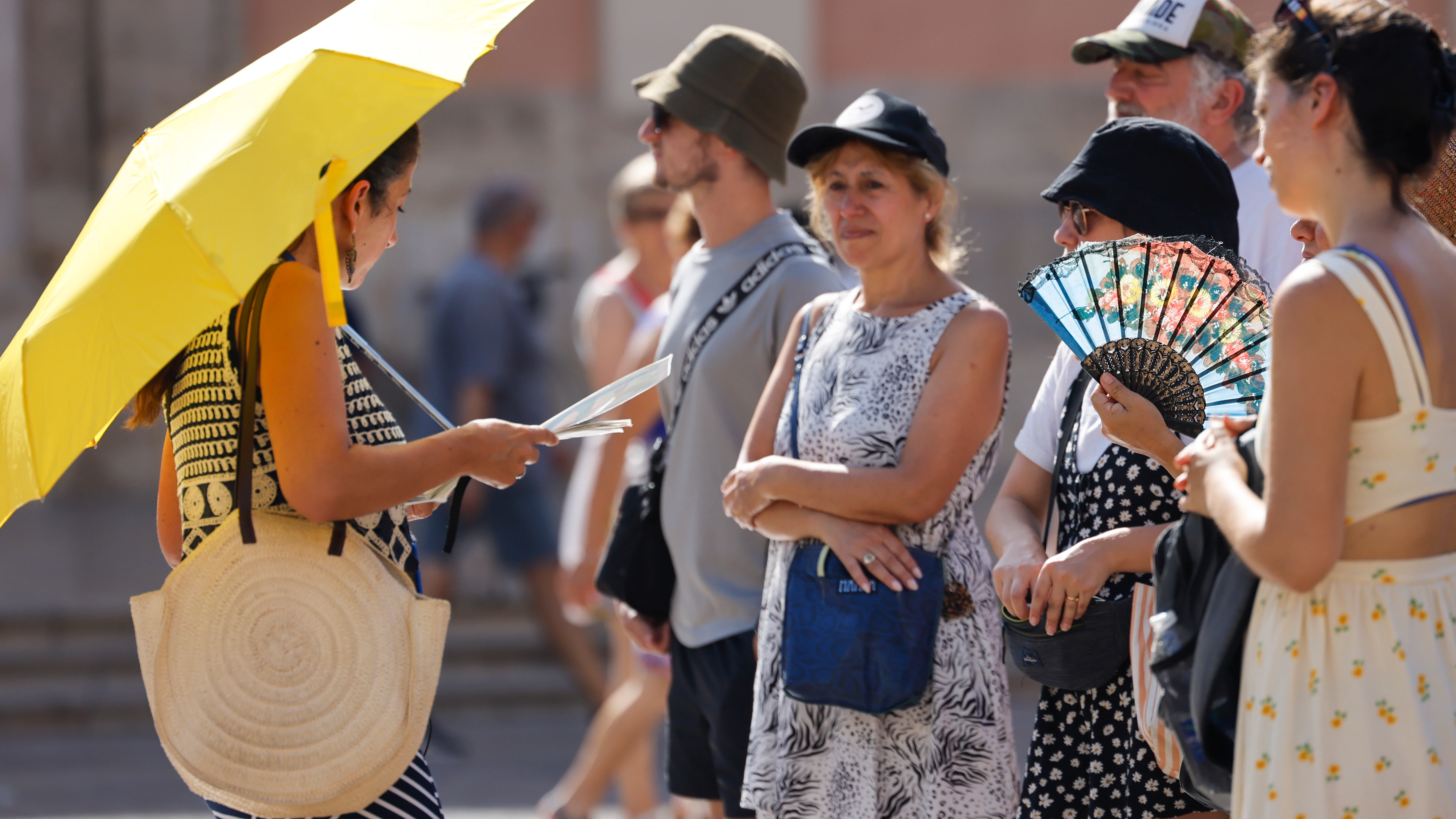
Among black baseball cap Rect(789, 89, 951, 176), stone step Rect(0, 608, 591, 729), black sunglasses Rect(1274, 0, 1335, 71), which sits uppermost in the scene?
black baseball cap Rect(789, 89, 951, 176)

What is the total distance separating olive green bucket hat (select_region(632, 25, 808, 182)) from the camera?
391 centimetres

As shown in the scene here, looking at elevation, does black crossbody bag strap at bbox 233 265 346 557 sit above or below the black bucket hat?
below

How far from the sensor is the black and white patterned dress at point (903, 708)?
312 centimetres

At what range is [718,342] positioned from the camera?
376 cm

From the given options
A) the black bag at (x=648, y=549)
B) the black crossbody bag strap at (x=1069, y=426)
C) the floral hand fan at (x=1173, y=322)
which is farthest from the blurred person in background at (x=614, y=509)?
the floral hand fan at (x=1173, y=322)

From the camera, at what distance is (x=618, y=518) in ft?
13.0

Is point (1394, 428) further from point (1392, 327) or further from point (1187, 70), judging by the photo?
point (1187, 70)

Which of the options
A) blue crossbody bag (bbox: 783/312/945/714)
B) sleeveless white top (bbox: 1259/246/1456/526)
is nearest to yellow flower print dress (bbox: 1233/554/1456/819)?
sleeveless white top (bbox: 1259/246/1456/526)

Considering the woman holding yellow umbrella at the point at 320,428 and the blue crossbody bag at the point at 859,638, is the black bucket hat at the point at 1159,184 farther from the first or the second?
the woman holding yellow umbrella at the point at 320,428

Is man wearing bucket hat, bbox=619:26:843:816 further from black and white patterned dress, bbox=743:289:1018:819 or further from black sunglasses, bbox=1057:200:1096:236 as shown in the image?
black sunglasses, bbox=1057:200:1096:236

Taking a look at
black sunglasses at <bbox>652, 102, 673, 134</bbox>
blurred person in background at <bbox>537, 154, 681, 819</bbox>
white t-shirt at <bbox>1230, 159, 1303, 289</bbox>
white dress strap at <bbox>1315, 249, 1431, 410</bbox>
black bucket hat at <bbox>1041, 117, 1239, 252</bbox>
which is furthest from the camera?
blurred person in background at <bbox>537, 154, 681, 819</bbox>

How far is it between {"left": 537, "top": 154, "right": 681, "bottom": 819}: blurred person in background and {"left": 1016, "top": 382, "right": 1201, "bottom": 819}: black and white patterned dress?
2.00 meters

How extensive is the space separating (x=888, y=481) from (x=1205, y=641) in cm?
96

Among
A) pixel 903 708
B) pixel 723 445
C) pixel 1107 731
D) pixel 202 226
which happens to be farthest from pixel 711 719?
pixel 202 226
